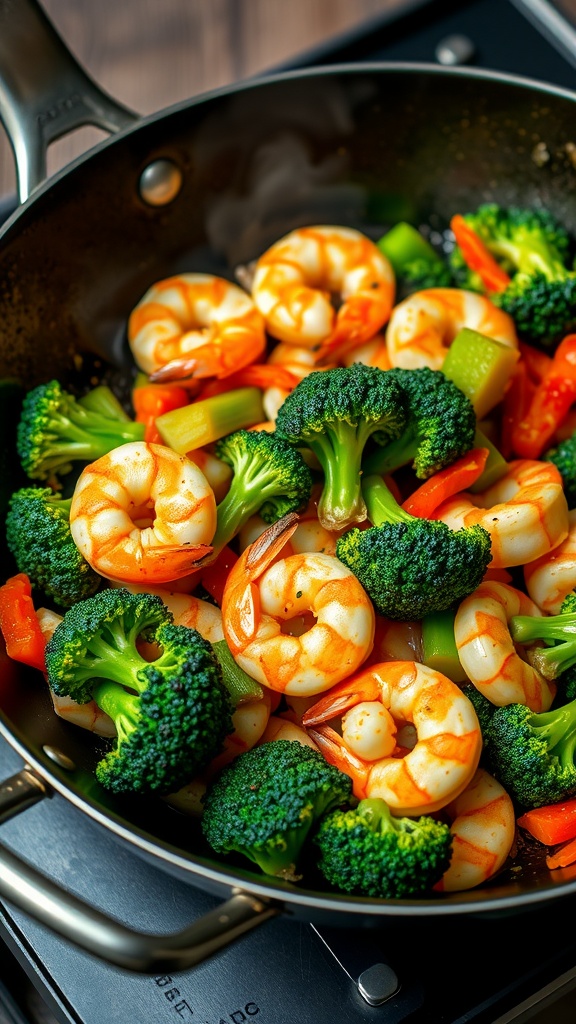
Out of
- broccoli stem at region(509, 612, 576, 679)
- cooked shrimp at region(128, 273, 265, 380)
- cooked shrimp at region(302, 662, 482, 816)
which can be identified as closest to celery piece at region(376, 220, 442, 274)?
cooked shrimp at region(128, 273, 265, 380)

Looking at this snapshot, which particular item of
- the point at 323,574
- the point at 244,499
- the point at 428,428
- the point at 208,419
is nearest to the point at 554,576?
the point at 428,428

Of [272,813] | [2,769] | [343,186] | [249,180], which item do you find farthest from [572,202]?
[2,769]

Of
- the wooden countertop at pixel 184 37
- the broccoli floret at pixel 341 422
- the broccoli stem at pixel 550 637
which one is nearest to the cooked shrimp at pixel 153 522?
the broccoli floret at pixel 341 422

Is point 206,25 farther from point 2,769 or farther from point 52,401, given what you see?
point 2,769

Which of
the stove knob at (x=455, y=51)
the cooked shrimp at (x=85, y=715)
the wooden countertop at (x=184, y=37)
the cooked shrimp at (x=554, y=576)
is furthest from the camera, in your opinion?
the wooden countertop at (x=184, y=37)

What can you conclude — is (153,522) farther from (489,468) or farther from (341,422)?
(489,468)

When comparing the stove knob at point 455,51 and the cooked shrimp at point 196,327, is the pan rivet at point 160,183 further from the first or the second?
the stove knob at point 455,51
